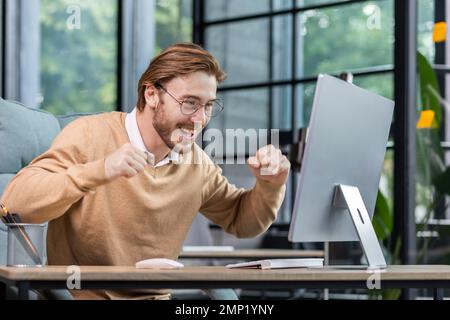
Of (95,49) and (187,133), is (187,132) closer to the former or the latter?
(187,133)

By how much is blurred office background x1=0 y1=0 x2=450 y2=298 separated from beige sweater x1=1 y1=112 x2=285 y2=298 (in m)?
2.12

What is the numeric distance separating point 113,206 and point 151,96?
278 mm

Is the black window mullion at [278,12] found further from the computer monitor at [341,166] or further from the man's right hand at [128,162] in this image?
the man's right hand at [128,162]

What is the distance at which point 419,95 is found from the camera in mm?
4137

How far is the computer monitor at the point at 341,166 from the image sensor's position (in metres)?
1.72

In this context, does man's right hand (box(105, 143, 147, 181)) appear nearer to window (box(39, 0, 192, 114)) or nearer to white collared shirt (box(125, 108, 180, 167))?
white collared shirt (box(125, 108, 180, 167))

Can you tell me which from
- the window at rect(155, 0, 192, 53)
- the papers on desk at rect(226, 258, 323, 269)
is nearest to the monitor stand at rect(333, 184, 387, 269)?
the papers on desk at rect(226, 258, 323, 269)

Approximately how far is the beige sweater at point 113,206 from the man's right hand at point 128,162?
0.58 ft

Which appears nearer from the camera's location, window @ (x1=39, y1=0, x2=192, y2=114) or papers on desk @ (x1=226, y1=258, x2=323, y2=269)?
papers on desk @ (x1=226, y1=258, x2=323, y2=269)

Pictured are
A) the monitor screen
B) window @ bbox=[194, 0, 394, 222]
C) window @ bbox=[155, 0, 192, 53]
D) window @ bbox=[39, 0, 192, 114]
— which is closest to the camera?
the monitor screen

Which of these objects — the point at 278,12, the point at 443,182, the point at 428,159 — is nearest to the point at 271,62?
the point at 278,12

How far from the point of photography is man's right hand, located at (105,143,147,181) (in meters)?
1.60
